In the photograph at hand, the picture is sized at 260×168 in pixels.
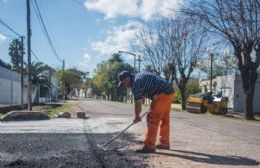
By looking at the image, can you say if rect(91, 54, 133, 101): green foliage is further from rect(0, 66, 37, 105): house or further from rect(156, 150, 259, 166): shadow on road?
rect(156, 150, 259, 166): shadow on road

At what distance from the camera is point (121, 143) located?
11812mm

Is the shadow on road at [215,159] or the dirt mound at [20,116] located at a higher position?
the dirt mound at [20,116]

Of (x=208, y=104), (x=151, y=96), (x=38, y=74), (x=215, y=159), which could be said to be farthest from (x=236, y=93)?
(x=215, y=159)

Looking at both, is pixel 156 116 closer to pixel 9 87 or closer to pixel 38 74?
pixel 9 87

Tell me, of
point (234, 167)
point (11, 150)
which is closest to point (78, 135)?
point (11, 150)

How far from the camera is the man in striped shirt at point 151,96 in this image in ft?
33.2

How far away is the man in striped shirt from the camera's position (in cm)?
1011

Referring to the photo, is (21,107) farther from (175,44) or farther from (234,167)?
(234,167)

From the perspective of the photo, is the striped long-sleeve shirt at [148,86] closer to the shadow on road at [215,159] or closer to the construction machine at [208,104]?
the shadow on road at [215,159]

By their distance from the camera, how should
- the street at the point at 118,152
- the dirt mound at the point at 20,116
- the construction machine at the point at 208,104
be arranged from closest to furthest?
1. the street at the point at 118,152
2. the dirt mound at the point at 20,116
3. the construction machine at the point at 208,104

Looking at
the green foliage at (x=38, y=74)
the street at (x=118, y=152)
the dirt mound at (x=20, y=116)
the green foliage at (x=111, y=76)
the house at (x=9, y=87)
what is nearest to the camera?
the street at (x=118, y=152)

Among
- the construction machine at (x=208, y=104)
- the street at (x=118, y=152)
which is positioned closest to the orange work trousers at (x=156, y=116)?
the street at (x=118, y=152)

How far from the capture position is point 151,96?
10.4m

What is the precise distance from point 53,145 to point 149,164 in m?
3.21
